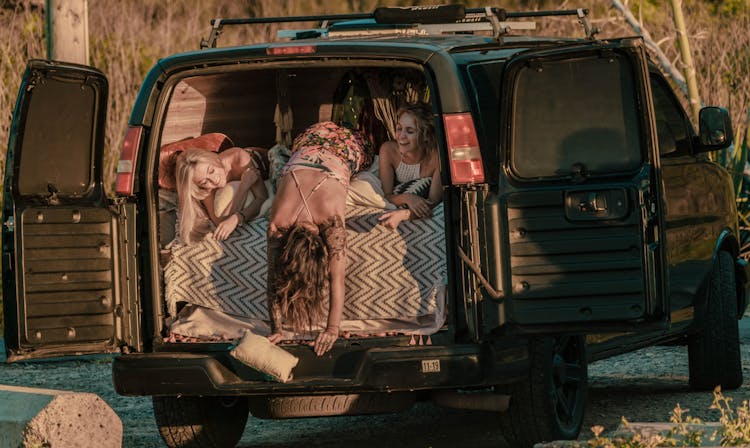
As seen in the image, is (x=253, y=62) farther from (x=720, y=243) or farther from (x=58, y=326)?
(x=720, y=243)

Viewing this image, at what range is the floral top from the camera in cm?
755

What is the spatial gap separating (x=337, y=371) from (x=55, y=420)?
1.28 meters

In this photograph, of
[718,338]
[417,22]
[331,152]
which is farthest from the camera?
[718,338]

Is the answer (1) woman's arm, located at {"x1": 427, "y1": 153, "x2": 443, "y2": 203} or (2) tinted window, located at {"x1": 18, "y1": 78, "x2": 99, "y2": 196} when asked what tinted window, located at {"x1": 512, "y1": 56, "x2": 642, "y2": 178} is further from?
(2) tinted window, located at {"x1": 18, "y1": 78, "x2": 99, "y2": 196}

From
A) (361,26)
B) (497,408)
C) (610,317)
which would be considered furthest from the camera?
(361,26)

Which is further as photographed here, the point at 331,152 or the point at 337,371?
the point at 331,152

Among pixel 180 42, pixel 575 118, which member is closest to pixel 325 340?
pixel 575 118

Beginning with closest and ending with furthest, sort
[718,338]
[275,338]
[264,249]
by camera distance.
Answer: [275,338] → [264,249] → [718,338]

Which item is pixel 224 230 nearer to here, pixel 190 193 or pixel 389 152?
pixel 190 193

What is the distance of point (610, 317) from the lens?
259 inches

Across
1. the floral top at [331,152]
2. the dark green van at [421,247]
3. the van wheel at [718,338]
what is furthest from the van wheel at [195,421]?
the van wheel at [718,338]

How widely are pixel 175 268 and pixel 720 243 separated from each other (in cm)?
310

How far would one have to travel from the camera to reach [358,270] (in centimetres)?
724

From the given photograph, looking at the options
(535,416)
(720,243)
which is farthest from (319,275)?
(720,243)
